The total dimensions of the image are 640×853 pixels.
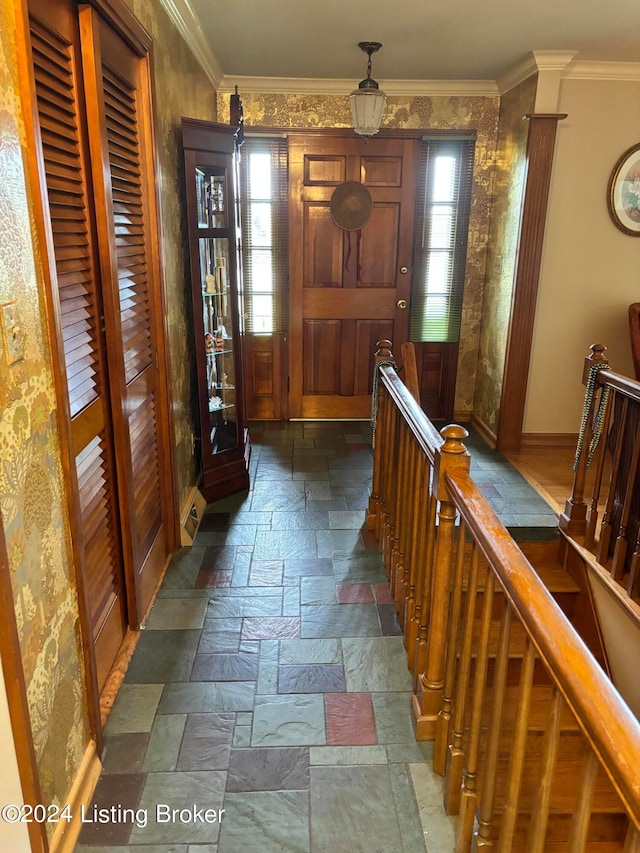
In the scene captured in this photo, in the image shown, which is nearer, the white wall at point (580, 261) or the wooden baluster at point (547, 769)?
the wooden baluster at point (547, 769)

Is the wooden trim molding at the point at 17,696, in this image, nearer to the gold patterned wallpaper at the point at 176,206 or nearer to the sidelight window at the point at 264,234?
the gold patterned wallpaper at the point at 176,206

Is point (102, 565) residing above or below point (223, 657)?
above

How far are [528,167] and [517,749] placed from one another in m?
3.62

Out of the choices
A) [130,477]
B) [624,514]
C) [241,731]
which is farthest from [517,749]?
[624,514]

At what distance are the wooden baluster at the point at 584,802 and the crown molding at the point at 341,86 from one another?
4437mm

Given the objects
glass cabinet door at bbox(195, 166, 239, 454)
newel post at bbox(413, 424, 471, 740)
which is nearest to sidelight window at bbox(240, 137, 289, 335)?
glass cabinet door at bbox(195, 166, 239, 454)

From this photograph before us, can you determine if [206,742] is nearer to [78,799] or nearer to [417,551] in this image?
[78,799]

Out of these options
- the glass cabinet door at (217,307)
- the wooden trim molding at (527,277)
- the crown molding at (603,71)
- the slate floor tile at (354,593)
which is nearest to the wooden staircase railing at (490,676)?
the slate floor tile at (354,593)

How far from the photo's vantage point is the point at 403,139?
442 centimetres

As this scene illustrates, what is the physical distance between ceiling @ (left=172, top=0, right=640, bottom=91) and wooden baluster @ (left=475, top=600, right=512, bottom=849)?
283 cm

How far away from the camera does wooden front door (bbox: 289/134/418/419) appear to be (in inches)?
176

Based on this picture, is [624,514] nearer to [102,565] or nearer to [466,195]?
[102,565]

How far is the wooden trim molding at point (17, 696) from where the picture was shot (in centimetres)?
117

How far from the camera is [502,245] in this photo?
170 inches
